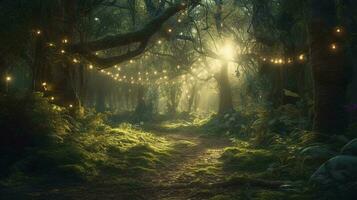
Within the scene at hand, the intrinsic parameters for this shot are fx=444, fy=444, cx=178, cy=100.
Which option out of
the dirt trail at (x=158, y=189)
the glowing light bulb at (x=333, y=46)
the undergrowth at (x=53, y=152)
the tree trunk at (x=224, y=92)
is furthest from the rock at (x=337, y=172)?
the tree trunk at (x=224, y=92)

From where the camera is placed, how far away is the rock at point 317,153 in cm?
1018

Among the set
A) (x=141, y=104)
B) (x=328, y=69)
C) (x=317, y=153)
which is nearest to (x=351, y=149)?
(x=317, y=153)

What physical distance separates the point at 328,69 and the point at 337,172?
476 centimetres

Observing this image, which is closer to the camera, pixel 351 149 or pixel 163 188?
pixel 351 149

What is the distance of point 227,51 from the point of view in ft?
105

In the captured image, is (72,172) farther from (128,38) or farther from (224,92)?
(224,92)

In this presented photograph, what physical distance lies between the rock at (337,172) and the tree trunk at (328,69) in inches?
151

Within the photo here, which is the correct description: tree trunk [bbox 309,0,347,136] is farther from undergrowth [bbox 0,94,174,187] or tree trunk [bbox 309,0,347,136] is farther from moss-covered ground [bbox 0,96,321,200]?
undergrowth [bbox 0,94,174,187]

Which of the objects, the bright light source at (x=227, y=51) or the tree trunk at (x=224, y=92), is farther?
the tree trunk at (x=224, y=92)

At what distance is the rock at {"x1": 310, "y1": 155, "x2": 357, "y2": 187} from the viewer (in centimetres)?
803

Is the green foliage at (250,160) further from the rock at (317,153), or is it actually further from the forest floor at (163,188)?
the rock at (317,153)

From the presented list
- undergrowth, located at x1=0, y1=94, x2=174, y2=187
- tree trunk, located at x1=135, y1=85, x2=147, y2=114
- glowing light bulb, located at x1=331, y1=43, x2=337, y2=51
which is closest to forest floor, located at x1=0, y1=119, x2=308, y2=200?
undergrowth, located at x1=0, y1=94, x2=174, y2=187

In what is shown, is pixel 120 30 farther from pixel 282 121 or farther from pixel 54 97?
pixel 282 121

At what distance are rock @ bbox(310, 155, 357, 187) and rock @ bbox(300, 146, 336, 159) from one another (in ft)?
5.25
